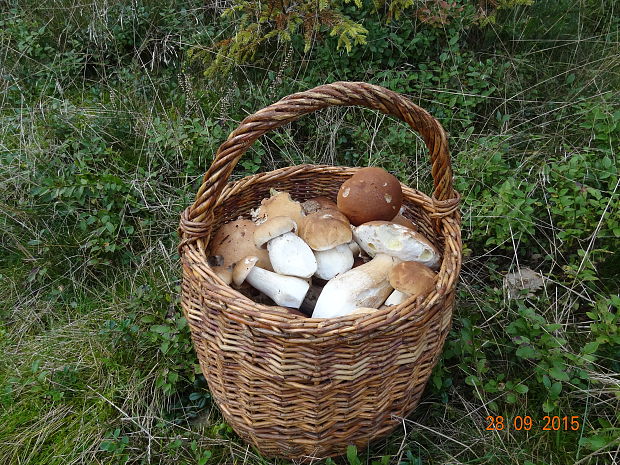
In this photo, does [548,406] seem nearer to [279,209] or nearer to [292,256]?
[292,256]

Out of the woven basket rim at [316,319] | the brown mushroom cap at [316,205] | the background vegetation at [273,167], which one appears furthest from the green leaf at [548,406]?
the brown mushroom cap at [316,205]

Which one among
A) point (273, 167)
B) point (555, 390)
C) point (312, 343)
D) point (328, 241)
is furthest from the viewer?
point (273, 167)

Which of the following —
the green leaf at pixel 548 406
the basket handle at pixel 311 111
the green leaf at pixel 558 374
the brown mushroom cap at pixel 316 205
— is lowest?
the green leaf at pixel 548 406

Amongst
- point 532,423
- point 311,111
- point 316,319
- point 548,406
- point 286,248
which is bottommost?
point 532,423

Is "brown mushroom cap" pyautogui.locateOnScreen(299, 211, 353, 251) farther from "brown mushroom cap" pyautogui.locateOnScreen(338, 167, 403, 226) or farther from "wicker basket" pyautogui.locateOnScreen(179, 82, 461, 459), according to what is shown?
"wicker basket" pyautogui.locateOnScreen(179, 82, 461, 459)

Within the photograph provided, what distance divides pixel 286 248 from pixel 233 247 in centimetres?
21

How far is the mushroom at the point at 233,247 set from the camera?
184 centimetres

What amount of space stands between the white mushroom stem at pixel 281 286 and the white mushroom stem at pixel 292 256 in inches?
1.0

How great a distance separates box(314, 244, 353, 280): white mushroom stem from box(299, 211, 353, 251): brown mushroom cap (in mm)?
60

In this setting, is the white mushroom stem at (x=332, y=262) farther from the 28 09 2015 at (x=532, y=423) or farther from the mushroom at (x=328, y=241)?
the 28 09 2015 at (x=532, y=423)

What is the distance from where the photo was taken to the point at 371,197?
6.08 feet

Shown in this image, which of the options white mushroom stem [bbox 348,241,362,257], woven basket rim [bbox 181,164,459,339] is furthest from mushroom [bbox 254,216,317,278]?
woven basket rim [bbox 181,164,459,339]

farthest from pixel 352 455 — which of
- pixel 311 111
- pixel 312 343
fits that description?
pixel 311 111

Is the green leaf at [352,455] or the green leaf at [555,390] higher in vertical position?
the green leaf at [555,390]
